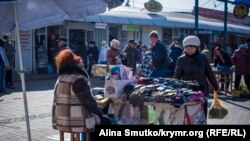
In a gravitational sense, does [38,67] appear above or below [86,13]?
below

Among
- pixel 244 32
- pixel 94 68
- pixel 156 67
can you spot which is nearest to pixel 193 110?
pixel 156 67

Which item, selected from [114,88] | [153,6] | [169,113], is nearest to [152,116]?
[169,113]

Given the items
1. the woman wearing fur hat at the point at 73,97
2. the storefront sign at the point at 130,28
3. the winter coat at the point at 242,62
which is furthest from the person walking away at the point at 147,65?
the storefront sign at the point at 130,28

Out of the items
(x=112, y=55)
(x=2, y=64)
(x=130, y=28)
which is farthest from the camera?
(x=130, y=28)

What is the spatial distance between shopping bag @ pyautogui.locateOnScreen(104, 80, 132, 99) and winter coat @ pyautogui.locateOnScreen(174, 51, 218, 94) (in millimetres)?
1477

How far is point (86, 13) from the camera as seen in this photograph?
20.4 feet

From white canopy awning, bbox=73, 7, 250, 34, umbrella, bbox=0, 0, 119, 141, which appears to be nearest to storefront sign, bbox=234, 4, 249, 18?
white canopy awning, bbox=73, 7, 250, 34

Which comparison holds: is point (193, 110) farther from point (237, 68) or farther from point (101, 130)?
point (237, 68)

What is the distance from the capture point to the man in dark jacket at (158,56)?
892 centimetres

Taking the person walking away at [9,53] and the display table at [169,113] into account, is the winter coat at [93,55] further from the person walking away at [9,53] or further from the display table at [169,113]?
the display table at [169,113]

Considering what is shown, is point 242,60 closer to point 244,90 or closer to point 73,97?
point 244,90

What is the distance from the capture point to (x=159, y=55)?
352 inches

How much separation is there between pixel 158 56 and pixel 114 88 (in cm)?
332

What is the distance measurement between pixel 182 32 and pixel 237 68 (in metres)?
20.0
